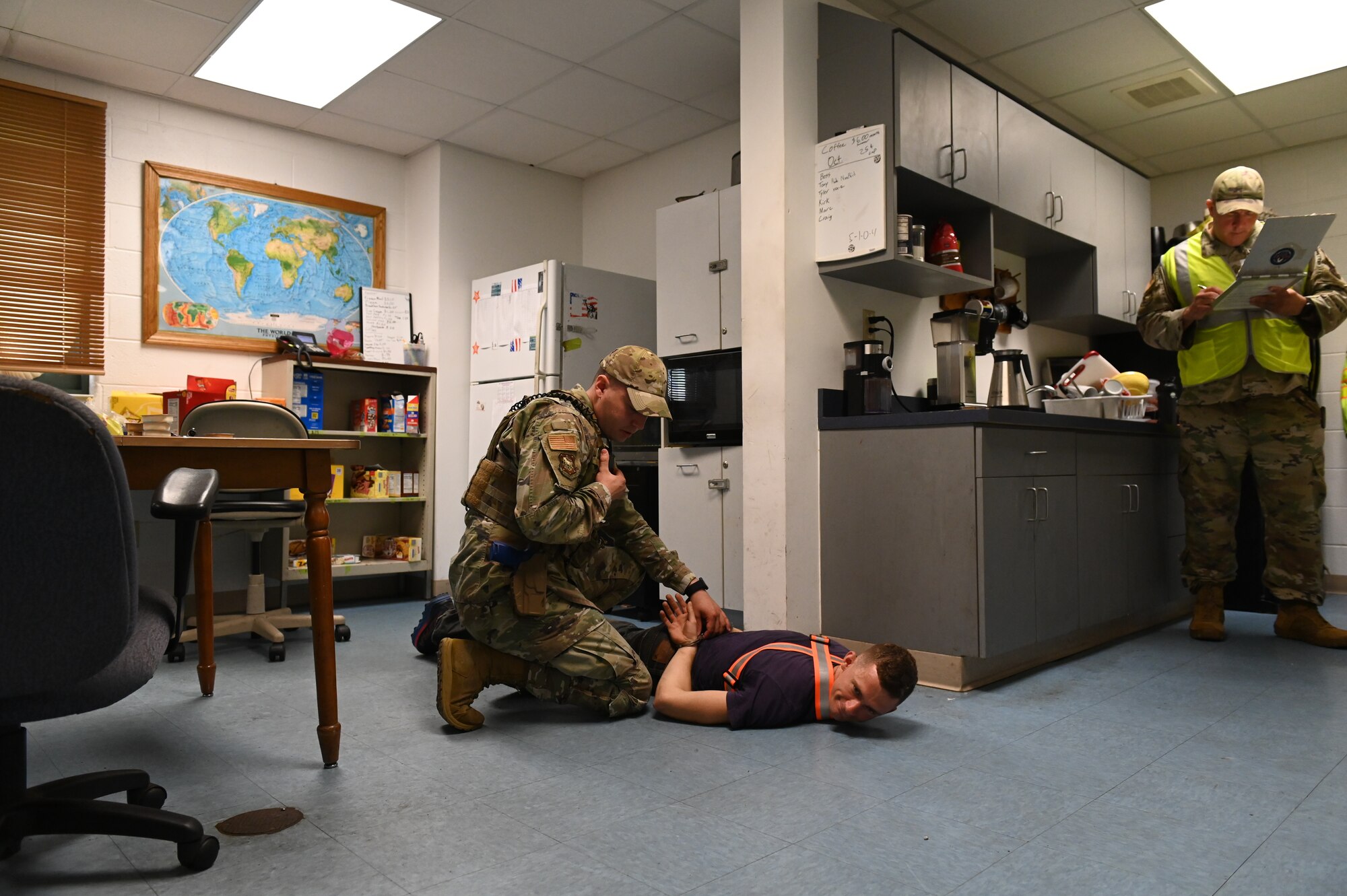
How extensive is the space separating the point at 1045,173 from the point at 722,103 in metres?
1.73

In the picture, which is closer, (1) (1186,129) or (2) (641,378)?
(2) (641,378)

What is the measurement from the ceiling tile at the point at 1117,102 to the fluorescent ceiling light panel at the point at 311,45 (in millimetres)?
3387

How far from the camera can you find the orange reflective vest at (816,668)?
2.36 m

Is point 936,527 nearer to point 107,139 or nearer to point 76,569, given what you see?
point 76,569

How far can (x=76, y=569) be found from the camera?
117 centimetres

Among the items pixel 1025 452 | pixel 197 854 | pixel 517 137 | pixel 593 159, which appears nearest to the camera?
pixel 197 854

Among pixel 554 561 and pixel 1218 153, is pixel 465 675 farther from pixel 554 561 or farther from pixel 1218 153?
pixel 1218 153

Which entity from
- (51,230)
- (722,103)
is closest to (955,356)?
(722,103)

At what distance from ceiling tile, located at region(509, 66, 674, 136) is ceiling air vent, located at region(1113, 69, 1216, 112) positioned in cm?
247

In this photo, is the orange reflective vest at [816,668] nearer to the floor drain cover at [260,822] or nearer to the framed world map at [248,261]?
the floor drain cover at [260,822]

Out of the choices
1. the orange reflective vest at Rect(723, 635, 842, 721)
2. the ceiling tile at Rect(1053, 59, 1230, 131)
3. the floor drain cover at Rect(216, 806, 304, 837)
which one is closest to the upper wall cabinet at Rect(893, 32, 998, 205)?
the ceiling tile at Rect(1053, 59, 1230, 131)

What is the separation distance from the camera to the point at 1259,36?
403cm

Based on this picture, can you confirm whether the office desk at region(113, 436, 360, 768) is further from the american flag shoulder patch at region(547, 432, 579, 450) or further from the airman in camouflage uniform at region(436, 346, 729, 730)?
the american flag shoulder patch at region(547, 432, 579, 450)

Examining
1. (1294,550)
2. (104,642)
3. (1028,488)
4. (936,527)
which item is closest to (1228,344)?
(1294,550)
